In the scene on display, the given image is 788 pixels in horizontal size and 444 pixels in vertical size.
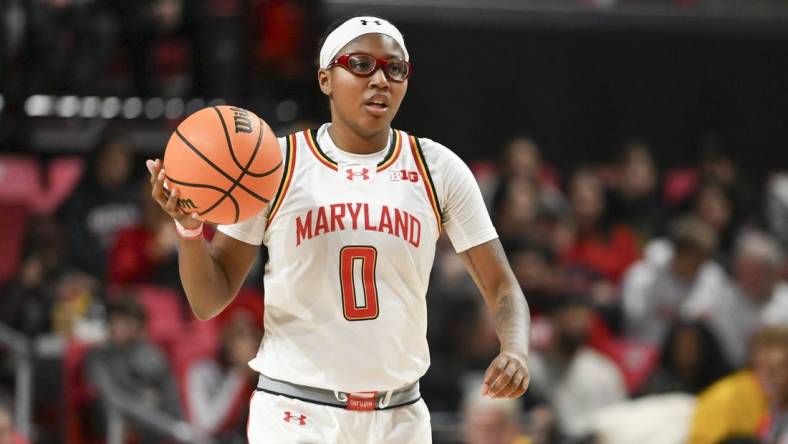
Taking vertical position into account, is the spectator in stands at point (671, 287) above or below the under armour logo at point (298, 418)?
below

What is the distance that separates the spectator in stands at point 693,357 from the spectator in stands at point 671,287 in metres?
1.03

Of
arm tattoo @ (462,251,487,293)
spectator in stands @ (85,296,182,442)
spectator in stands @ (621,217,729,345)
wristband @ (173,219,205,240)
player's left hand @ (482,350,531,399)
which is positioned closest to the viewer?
player's left hand @ (482,350,531,399)

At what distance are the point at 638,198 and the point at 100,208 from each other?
220 inches

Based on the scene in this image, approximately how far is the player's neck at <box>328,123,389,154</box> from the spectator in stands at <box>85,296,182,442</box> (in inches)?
183

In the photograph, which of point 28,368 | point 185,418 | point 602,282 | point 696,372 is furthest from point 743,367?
point 28,368

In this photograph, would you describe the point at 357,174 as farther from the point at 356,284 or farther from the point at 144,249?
the point at 144,249

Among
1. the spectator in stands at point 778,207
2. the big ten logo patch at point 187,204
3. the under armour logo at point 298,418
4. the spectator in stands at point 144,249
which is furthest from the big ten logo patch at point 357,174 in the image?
the spectator in stands at point 778,207

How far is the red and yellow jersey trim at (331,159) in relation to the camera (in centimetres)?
478

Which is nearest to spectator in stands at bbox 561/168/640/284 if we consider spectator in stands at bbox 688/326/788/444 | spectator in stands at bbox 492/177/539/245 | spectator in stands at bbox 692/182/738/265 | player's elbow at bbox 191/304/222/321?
spectator in stands at bbox 492/177/539/245

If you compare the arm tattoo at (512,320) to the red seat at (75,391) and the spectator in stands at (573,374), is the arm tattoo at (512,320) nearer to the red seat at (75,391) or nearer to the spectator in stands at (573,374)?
the spectator in stands at (573,374)

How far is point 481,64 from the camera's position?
15.1 meters

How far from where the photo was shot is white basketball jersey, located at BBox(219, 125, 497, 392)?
15.2 feet

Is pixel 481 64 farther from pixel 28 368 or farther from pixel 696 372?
pixel 28 368

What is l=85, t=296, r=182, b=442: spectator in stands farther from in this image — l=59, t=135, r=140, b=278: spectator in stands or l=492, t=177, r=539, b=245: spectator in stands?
l=492, t=177, r=539, b=245: spectator in stands
